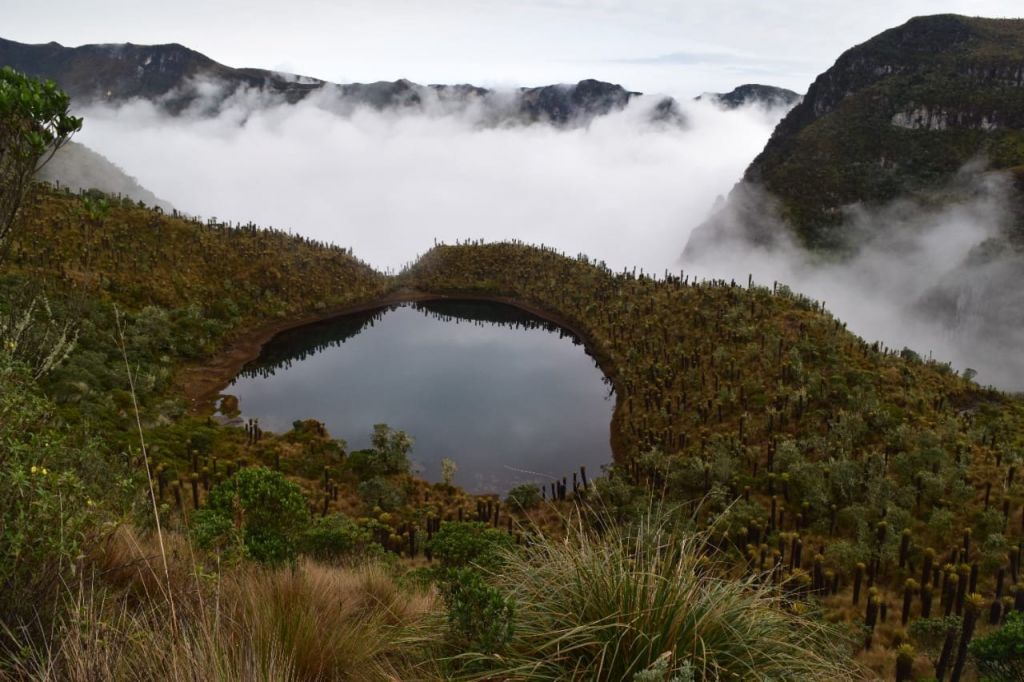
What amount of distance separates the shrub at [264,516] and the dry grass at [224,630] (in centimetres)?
199

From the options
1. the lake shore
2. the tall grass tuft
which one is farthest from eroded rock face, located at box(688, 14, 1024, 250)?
the tall grass tuft

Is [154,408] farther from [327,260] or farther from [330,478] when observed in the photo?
[327,260]

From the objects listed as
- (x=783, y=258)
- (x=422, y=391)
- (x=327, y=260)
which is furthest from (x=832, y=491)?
(x=783, y=258)

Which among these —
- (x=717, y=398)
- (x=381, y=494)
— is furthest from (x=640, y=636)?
(x=717, y=398)

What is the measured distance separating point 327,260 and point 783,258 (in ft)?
319

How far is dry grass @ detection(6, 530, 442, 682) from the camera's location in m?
3.62

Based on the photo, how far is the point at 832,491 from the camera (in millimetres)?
18250

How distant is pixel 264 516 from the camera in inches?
376

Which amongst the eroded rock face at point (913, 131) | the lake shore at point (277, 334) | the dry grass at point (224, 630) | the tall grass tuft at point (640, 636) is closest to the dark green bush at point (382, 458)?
the lake shore at point (277, 334)

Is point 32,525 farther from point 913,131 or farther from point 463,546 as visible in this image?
point 913,131

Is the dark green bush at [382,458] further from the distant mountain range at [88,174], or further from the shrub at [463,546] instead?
the distant mountain range at [88,174]

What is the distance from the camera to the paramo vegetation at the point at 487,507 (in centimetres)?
421

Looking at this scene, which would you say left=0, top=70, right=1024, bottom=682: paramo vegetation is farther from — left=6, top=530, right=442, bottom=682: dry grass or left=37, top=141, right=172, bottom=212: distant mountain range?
left=37, top=141, right=172, bottom=212: distant mountain range

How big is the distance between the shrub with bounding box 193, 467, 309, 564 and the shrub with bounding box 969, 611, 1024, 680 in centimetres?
856
